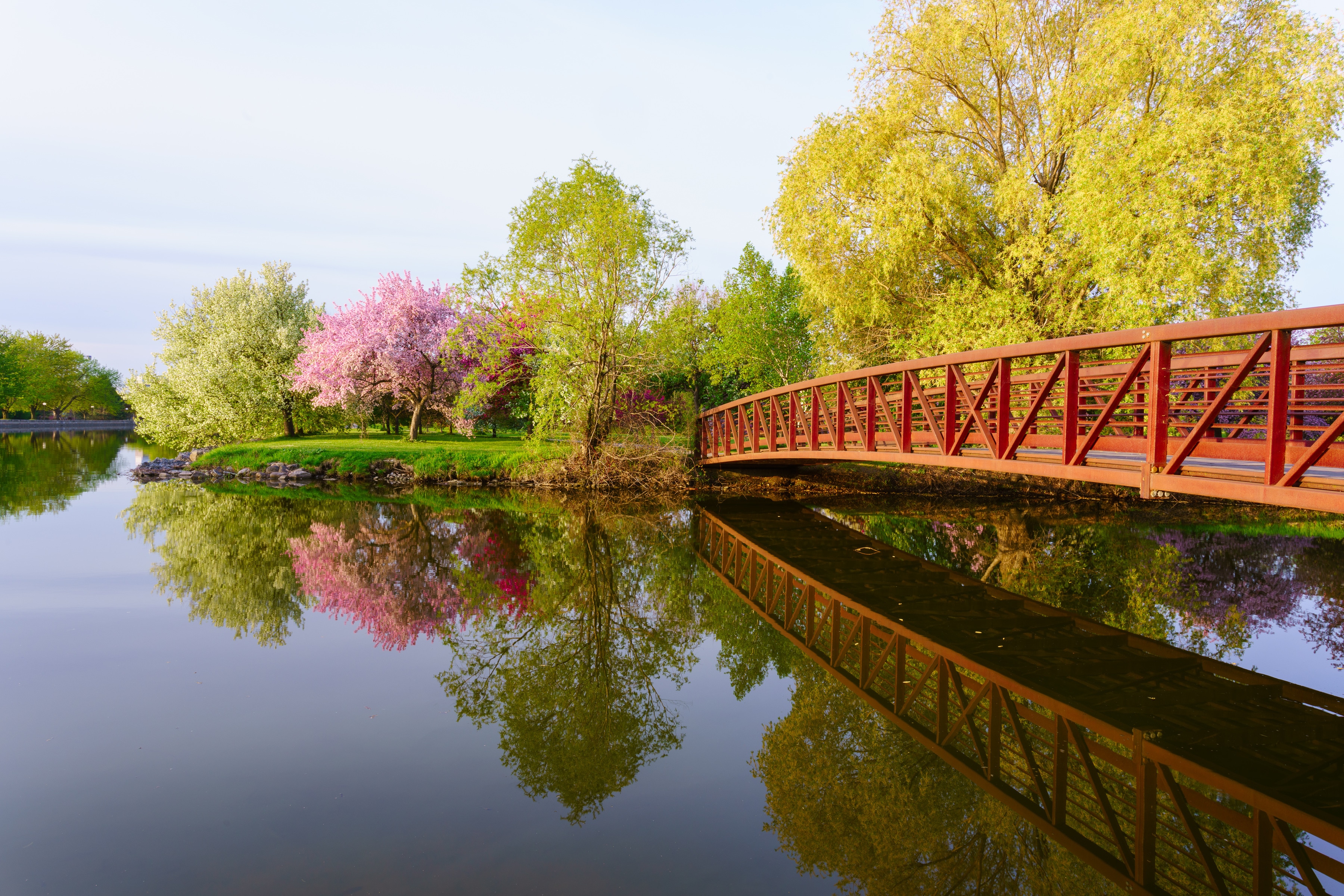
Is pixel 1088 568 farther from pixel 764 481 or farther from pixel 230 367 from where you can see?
pixel 230 367

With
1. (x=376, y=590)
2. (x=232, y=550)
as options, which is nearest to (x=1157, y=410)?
(x=376, y=590)

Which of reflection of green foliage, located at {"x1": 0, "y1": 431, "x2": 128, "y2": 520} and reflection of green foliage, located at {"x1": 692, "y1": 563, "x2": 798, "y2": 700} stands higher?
reflection of green foliage, located at {"x1": 0, "y1": 431, "x2": 128, "y2": 520}

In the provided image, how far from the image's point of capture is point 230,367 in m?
27.4

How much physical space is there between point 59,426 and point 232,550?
3206 inches

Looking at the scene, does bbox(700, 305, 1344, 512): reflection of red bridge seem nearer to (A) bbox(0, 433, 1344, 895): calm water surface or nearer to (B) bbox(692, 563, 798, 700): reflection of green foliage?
(A) bbox(0, 433, 1344, 895): calm water surface

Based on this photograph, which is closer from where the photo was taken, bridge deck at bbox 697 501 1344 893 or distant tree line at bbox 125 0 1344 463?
bridge deck at bbox 697 501 1344 893

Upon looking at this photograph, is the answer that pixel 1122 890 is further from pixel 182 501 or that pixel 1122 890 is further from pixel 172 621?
pixel 182 501

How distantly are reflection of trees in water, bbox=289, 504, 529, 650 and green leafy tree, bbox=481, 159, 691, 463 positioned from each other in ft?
17.5

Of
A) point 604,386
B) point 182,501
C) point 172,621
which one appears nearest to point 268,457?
point 182,501

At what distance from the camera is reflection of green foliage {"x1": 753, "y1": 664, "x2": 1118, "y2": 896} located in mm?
3465

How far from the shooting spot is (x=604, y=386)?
18594 millimetres

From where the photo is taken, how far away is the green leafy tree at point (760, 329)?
30062mm

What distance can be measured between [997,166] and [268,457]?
76.7ft

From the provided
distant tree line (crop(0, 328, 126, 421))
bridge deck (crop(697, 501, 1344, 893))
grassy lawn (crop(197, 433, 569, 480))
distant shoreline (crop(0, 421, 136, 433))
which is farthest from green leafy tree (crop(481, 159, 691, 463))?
distant tree line (crop(0, 328, 126, 421))
